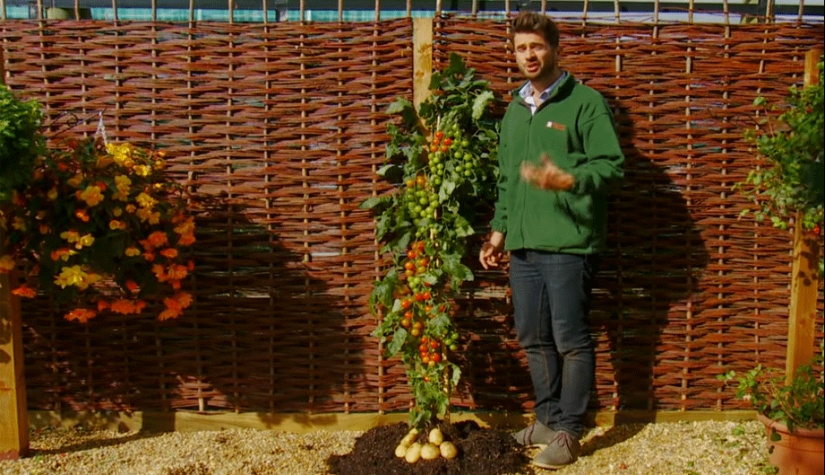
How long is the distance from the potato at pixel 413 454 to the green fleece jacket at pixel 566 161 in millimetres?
939

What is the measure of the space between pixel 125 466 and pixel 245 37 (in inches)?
78.7

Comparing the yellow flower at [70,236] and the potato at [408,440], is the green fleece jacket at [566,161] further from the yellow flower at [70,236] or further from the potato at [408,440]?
the yellow flower at [70,236]

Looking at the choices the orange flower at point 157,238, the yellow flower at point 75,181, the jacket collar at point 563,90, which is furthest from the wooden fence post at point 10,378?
the jacket collar at point 563,90

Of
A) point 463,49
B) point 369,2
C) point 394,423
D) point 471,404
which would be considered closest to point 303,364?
point 394,423

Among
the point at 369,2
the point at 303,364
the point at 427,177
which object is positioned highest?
the point at 369,2

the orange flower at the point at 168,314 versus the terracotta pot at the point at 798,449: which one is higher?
the orange flower at the point at 168,314

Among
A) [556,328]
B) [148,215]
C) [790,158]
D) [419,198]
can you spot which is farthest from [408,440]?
[790,158]

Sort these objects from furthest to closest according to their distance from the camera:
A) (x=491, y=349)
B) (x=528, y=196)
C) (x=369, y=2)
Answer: (x=369, y=2) < (x=491, y=349) < (x=528, y=196)

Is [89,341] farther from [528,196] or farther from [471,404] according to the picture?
[528,196]

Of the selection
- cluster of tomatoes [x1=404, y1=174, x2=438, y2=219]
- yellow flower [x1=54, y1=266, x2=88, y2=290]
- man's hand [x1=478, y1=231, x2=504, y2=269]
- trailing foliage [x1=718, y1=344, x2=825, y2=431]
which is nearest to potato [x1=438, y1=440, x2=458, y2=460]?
man's hand [x1=478, y1=231, x2=504, y2=269]

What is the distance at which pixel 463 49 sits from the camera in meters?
3.68

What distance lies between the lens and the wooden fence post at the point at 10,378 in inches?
135

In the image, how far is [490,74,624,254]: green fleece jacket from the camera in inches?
125

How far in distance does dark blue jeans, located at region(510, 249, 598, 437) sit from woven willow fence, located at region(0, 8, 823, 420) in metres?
0.32
